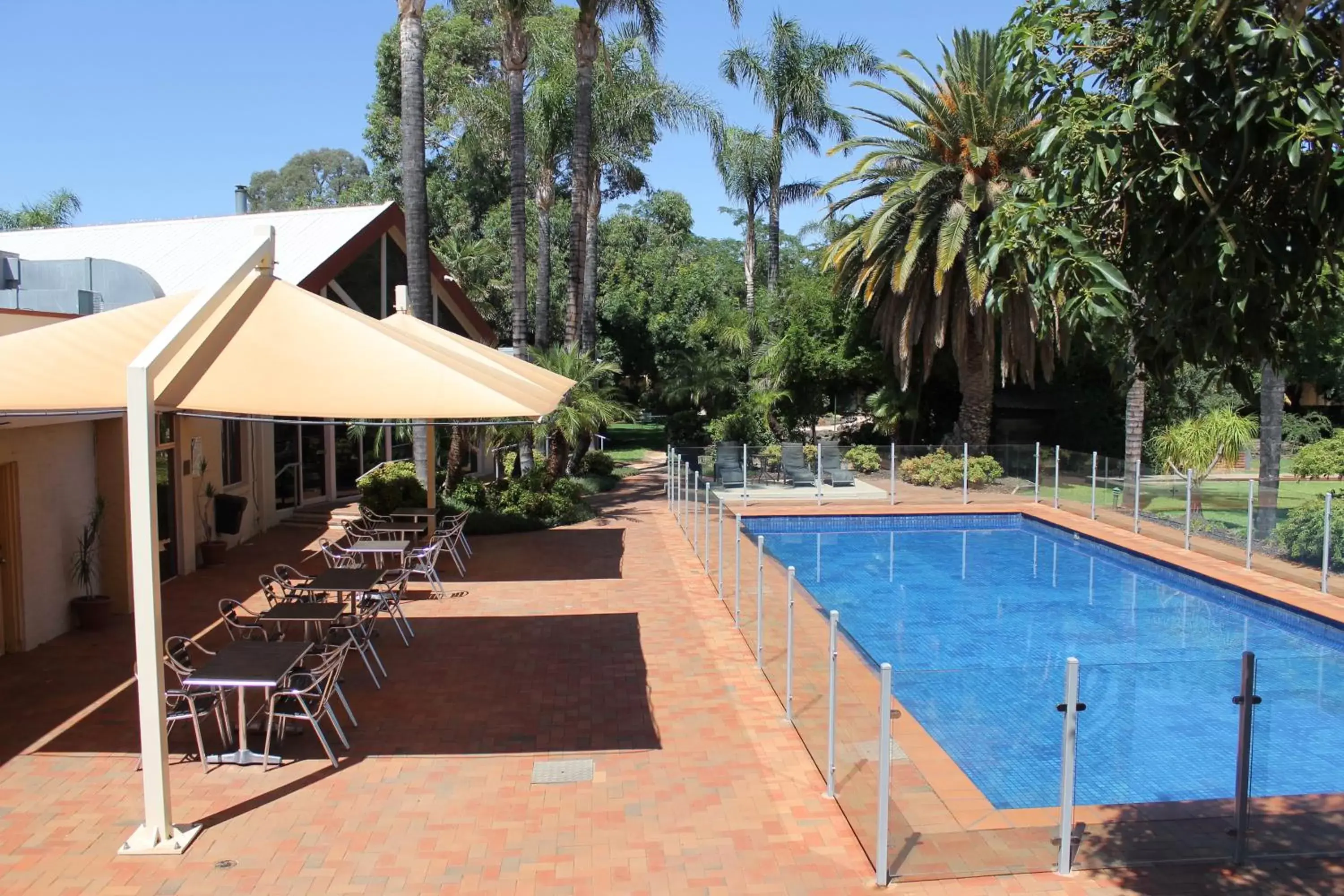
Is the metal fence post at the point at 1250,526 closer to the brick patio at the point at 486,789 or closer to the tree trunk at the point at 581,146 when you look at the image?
the brick patio at the point at 486,789

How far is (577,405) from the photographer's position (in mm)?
19938

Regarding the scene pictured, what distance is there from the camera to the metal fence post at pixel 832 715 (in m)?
6.91

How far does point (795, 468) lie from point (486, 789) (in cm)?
1752

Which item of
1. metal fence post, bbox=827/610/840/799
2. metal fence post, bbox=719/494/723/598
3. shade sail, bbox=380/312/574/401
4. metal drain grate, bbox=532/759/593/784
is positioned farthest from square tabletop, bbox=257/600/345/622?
metal fence post, bbox=719/494/723/598

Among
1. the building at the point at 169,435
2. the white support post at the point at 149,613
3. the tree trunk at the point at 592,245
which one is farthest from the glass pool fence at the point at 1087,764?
the tree trunk at the point at 592,245

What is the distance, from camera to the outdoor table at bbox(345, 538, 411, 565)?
42.3 feet

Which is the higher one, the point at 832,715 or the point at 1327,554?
the point at 1327,554

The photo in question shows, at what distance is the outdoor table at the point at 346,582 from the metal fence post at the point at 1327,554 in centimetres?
1266

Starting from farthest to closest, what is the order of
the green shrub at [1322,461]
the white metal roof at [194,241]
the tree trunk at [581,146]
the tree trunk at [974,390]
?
the tree trunk at [974,390] → the green shrub at [1322,461] → the tree trunk at [581,146] → the white metal roof at [194,241]

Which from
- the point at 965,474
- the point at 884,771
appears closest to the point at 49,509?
the point at 884,771

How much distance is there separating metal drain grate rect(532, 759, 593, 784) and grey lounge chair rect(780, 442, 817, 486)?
16.7 m

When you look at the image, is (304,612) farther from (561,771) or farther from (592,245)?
(592,245)

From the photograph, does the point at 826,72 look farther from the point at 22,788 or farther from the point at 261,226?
the point at 22,788

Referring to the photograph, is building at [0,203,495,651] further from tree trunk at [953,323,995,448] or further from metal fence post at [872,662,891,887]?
→ tree trunk at [953,323,995,448]
